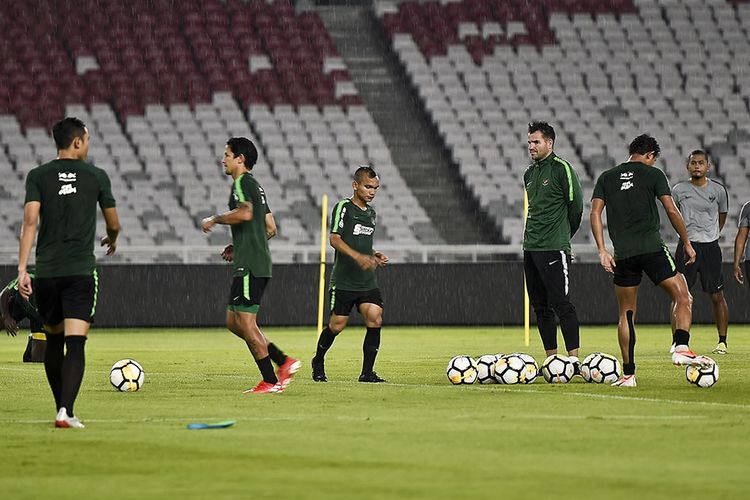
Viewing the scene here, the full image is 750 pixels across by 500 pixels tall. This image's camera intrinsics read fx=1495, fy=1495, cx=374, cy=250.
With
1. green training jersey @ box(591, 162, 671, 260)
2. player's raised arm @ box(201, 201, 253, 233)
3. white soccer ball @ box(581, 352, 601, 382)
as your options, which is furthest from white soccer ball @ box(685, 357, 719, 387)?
player's raised arm @ box(201, 201, 253, 233)

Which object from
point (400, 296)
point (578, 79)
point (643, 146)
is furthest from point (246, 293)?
point (578, 79)

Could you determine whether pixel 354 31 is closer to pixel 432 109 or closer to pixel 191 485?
pixel 432 109

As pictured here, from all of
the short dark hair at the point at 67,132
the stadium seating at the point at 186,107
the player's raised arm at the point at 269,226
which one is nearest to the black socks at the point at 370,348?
the player's raised arm at the point at 269,226

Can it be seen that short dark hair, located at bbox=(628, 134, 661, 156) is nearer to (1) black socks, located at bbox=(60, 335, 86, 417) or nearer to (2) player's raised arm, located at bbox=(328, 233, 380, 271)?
(2) player's raised arm, located at bbox=(328, 233, 380, 271)

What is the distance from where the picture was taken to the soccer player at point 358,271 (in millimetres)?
12398

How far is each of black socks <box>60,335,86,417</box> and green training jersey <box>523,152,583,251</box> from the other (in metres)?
4.74

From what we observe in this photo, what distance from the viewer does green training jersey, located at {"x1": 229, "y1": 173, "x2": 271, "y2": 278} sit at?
10.9 metres

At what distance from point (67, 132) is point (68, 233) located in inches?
23.5

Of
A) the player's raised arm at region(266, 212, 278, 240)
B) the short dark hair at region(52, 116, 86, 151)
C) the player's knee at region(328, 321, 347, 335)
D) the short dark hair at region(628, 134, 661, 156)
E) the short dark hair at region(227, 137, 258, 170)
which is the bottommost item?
the player's knee at region(328, 321, 347, 335)

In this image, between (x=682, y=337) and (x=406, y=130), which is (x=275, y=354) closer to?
(x=682, y=337)

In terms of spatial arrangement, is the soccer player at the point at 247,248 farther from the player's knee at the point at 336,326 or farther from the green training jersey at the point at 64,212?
the green training jersey at the point at 64,212

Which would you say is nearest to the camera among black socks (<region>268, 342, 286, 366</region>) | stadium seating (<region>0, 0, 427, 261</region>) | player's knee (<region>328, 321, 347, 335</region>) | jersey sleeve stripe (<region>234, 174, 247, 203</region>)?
jersey sleeve stripe (<region>234, 174, 247, 203</region>)

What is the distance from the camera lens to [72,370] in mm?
8742

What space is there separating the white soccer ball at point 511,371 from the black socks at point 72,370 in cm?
415
